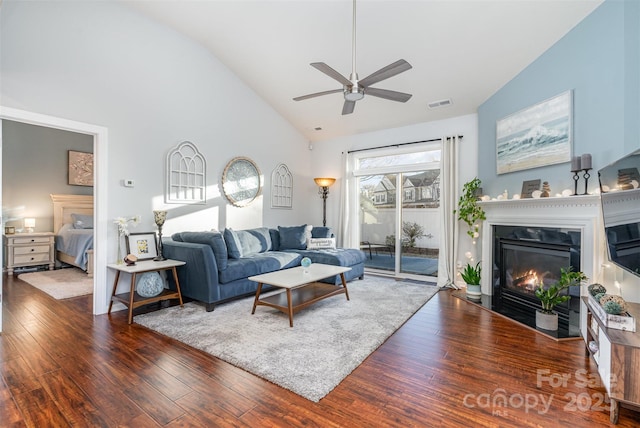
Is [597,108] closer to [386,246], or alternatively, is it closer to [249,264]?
[386,246]

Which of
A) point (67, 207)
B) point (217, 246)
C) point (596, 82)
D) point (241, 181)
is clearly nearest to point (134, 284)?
point (217, 246)

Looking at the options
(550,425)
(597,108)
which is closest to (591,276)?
(597,108)

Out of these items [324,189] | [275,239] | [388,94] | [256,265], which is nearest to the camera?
[388,94]

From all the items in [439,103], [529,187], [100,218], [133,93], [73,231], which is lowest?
[73,231]

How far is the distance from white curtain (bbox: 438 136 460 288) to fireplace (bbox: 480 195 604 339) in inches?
23.4

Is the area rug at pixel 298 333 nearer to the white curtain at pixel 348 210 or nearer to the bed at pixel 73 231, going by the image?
the white curtain at pixel 348 210

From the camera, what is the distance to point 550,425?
1648 millimetres

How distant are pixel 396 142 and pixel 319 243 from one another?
2360mm

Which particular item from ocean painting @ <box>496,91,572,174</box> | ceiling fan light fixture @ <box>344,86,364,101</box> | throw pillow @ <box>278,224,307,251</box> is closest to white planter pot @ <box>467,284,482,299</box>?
ocean painting @ <box>496,91,572,174</box>

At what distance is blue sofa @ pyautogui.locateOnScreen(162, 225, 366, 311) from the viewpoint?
3527 mm

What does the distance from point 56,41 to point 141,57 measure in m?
0.86

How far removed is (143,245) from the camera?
152 inches

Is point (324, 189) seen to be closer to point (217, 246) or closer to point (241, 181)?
point (241, 181)

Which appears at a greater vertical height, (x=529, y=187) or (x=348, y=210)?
(x=529, y=187)
